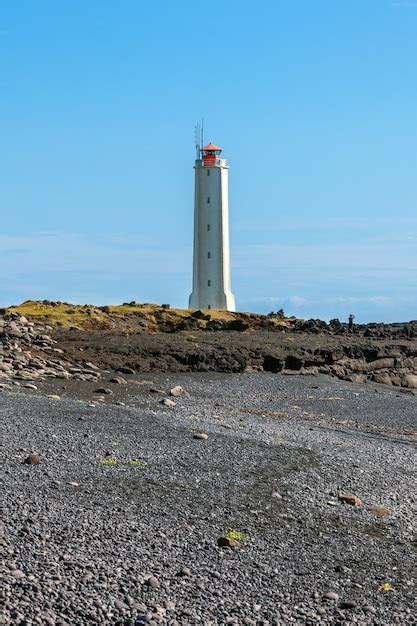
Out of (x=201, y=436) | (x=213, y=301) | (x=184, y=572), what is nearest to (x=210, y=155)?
(x=213, y=301)

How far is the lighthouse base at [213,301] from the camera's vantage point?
6222 centimetres

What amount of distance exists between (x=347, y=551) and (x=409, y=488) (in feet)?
14.2

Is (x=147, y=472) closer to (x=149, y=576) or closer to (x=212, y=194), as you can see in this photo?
(x=149, y=576)

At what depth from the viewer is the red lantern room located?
62156 mm

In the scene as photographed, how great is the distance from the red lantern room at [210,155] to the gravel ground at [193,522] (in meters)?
40.2

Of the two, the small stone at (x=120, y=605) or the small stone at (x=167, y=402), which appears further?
the small stone at (x=167, y=402)

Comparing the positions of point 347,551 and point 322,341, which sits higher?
point 322,341

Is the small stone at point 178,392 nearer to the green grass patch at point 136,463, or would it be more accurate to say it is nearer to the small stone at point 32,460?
the green grass patch at point 136,463

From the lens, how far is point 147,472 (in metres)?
16.0

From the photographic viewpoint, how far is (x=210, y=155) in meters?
62.5

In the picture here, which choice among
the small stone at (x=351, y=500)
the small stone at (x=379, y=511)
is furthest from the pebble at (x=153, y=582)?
the small stone at (x=351, y=500)

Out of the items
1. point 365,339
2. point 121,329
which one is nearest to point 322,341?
point 365,339

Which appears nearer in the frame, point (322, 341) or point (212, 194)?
point (322, 341)

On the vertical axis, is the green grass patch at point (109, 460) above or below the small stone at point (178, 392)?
below
